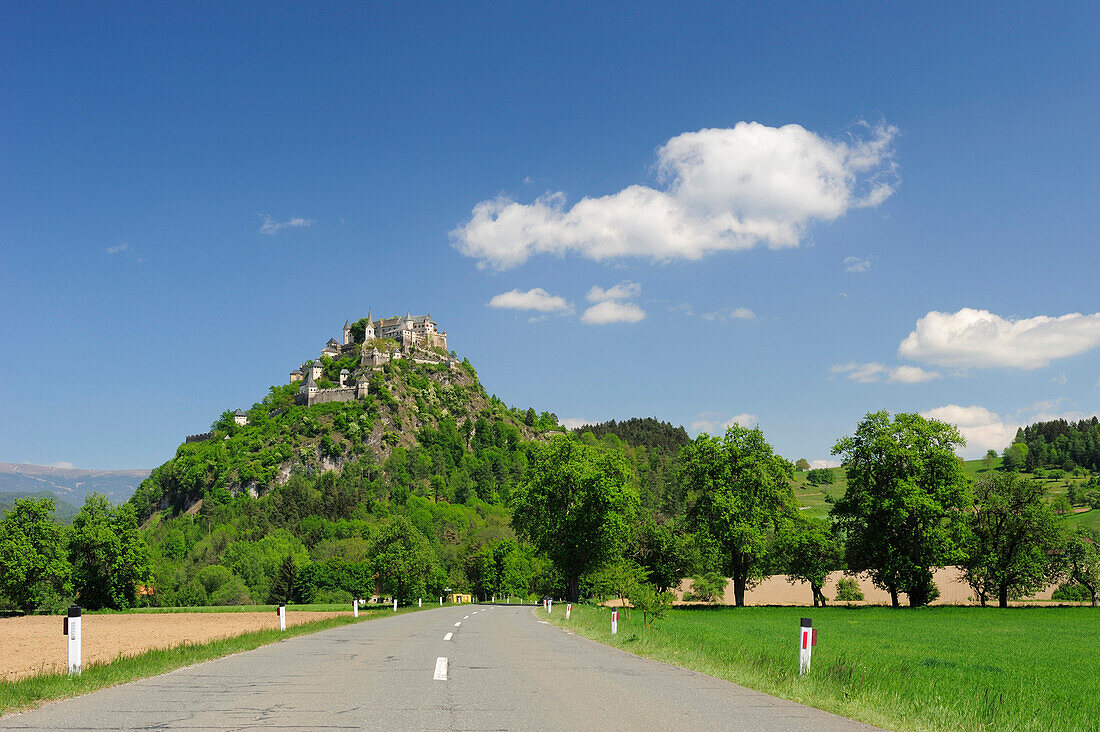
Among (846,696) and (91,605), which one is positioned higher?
(846,696)

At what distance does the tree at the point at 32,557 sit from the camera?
6338 cm

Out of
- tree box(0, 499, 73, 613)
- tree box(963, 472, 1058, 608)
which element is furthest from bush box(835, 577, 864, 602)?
tree box(0, 499, 73, 613)

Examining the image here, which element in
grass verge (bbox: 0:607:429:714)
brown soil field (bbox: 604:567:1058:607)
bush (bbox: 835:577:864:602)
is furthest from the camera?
brown soil field (bbox: 604:567:1058:607)

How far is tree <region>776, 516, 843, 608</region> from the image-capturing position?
5761 centimetres

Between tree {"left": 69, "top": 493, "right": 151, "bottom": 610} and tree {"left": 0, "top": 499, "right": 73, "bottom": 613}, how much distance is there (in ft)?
8.32

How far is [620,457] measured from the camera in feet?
194

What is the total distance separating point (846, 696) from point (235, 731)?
8.55 metres

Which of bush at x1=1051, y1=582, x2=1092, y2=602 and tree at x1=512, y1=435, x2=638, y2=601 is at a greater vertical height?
tree at x1=512, y1=435, x2=638, y2=601

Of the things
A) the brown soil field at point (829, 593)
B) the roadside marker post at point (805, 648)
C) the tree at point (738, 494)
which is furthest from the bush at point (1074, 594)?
the roadside marker post at point (805, 648)

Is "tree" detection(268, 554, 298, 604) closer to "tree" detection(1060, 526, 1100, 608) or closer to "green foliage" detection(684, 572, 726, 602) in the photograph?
"green foliage" detection(684, 572, 726, 602)

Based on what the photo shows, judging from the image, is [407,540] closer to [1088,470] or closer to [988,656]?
[988,656]

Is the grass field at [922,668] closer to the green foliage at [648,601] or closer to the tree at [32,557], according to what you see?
the green foliage at [648,601]

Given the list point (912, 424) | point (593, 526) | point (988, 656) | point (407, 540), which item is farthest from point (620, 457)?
point (988, 656)

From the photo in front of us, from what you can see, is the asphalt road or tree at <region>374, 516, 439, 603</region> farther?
tree at <region>374, 516, 439, 603</region>
